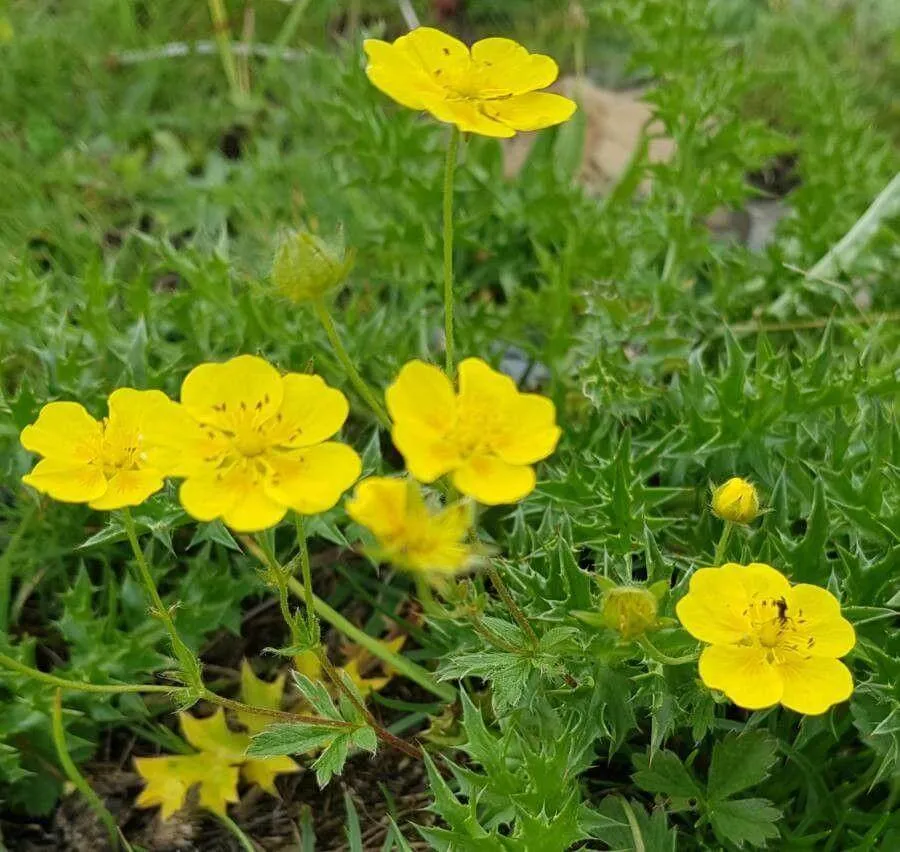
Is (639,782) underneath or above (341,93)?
underneath

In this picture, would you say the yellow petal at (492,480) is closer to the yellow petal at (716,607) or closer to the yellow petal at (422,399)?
the yellow petal at (422,399)

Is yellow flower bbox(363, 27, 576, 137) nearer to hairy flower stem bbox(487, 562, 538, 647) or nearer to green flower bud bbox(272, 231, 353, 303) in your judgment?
green flower bud bbox(272, 231, 353, 303)

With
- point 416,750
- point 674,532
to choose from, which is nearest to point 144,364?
point 416,750

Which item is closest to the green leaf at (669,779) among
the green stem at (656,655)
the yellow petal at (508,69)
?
the green stem at (656,655)

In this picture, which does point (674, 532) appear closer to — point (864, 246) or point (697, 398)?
point (697, 398)

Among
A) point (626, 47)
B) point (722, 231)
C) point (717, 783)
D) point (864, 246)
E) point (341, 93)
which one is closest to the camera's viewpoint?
point (717, 783)

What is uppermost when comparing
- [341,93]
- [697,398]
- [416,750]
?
[341,93]

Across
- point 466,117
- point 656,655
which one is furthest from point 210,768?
point 466,117

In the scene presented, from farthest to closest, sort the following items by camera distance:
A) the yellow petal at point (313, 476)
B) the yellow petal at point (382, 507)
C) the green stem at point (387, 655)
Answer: the green stem at point (387, 655)
the yellow petal at point (313, 476)
the yellow petal at point (382, 507)
